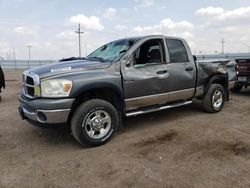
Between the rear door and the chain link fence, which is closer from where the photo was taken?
the rear door

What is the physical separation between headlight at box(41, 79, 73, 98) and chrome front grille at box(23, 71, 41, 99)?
7.0 inches

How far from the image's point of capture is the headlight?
4668 mm

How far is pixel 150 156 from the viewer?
4.50 meters

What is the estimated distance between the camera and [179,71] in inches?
250

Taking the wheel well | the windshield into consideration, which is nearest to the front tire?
the wheel well

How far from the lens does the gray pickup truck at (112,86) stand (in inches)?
185

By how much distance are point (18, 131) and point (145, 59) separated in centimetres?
309

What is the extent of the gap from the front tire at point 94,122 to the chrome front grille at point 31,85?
30.0 inches

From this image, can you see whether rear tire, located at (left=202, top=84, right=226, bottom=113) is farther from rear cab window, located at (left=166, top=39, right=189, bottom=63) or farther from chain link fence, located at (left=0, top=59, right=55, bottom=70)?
chain link fence, located at (left=0, top=59, right=55, bottom=70)

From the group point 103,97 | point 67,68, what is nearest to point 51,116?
point 67,68

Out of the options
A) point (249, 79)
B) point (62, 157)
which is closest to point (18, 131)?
point (62, 157)

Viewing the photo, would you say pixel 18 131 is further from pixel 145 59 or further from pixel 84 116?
pixel 145 59

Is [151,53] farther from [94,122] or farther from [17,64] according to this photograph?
[17,64]

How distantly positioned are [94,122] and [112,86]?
0.72 meters
